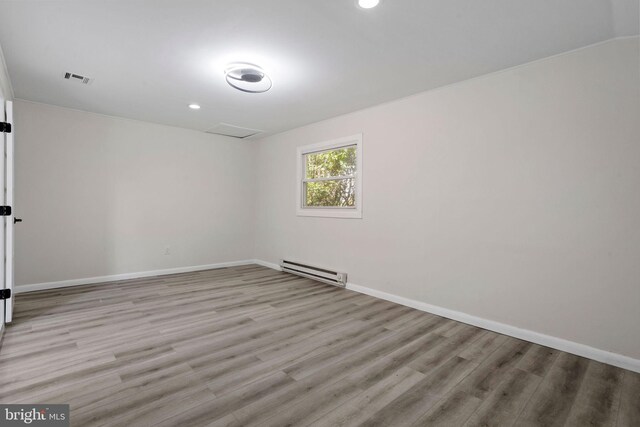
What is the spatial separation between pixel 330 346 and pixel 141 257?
12.5 ft

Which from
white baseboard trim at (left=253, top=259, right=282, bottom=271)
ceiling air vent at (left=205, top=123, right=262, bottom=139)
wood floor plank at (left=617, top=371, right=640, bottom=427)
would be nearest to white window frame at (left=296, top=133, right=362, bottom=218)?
ceiling air vent at (left=205, top=123, right=262, bottom=139)

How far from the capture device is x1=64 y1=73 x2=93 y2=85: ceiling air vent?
3111mm

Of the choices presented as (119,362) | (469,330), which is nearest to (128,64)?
(119,362)

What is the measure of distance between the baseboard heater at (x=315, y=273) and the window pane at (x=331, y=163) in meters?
1.48

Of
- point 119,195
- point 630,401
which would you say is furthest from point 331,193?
point 630,401

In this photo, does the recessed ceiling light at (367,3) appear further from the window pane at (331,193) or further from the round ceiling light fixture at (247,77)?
the window pane at (331,193)

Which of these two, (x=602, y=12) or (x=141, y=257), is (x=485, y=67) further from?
(x=141, y=257)

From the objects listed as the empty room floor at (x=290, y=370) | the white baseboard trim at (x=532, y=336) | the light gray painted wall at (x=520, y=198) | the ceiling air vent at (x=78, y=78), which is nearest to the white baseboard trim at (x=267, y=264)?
the light gray painted wall at (x=520, y=198)

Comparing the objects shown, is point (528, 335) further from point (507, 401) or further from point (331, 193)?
point (331, 193)

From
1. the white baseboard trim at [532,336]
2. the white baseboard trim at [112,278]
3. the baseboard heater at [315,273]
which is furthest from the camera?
the baseboard heater at [315,273]

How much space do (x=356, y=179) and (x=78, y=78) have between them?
3.37 meters

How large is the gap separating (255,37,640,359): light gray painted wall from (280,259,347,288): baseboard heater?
1.07 ft

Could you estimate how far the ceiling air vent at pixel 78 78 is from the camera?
3.11 meters

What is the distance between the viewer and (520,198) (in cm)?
278
